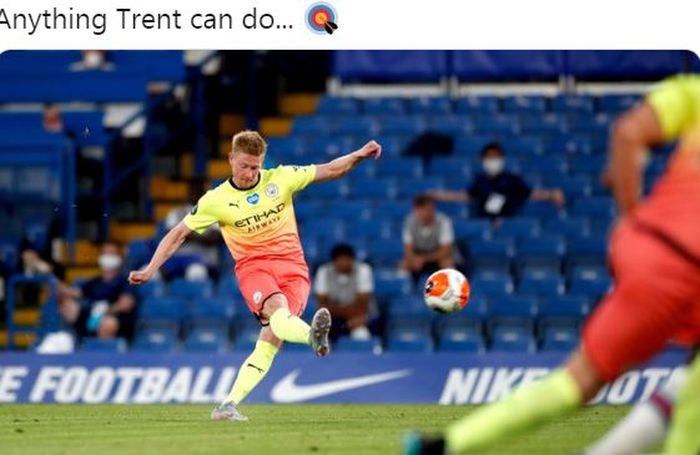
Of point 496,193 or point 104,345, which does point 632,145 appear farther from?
point 496,193

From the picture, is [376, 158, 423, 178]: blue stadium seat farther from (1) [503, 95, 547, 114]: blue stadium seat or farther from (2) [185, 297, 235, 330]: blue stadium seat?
(2) [185, 297, 235, 330]: blue stadium seat

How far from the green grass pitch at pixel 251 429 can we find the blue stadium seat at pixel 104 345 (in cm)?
Answer: 226

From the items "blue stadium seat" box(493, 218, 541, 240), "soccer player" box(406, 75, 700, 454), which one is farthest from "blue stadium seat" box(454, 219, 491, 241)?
"soccer player" box(406, 75, 700, 454)

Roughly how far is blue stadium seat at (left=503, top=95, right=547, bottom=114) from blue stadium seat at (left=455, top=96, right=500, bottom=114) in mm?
148

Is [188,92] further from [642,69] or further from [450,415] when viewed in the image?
[450,415]

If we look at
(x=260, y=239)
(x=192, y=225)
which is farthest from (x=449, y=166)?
(x=192, y=225)

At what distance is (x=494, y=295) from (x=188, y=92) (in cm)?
659

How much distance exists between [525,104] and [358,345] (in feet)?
16.9

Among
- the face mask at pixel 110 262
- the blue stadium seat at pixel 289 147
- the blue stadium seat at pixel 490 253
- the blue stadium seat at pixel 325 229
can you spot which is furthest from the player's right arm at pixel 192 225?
the blue stadium seat at pixel 289 147

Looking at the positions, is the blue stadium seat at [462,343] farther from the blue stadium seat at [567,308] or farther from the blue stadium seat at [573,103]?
the blue stadium seat at [573,103]

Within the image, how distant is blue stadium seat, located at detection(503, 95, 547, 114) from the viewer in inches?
869

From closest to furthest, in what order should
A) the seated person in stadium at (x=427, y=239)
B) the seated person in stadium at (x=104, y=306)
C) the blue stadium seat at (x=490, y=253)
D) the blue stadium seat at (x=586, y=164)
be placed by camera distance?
the seated person in stadium at (x=427, y=239), the seated person in stadium at (x=104, y=306), the blue stadium seat at (x=490, y=253), the blue stadium seat at (x=586, y=164)

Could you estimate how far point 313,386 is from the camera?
1764cm

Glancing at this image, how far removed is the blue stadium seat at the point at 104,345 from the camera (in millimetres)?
19047
